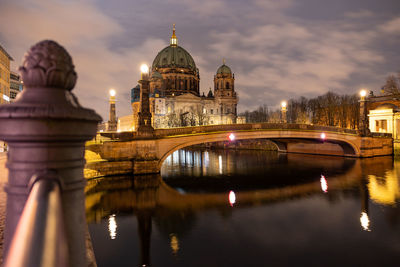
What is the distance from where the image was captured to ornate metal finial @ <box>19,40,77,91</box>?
1.96 m

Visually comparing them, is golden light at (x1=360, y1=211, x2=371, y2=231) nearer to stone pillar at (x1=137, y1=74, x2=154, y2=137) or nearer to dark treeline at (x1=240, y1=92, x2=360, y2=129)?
stone pillar at (x1=137, y1=74, x2=154, y2=137)

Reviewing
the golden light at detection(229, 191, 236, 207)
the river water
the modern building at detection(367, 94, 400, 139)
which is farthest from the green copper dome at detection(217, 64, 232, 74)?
the golden light at detection(229, 191, 236, 207)

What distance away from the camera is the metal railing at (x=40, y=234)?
146 cm

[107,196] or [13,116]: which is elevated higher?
[13,116]

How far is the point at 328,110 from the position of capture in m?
61.0

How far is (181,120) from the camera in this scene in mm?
70250

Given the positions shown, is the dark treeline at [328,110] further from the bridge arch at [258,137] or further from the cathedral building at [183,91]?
the bridge arch at [258,137]

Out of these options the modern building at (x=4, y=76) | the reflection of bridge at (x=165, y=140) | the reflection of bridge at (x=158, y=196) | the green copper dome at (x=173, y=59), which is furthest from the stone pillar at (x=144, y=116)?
the green copper dome at (x=173, y=59)

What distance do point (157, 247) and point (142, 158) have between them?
11.3m

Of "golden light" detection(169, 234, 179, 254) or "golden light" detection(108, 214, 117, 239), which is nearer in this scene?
"golden light" detection(169, 234, 179, 254)

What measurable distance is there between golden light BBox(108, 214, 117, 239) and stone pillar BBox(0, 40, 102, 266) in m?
7.96

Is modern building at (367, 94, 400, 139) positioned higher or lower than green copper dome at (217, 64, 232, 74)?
lower

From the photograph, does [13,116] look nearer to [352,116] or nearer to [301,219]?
[301,219]

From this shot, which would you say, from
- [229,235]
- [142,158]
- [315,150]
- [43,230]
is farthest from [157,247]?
[315,150]
